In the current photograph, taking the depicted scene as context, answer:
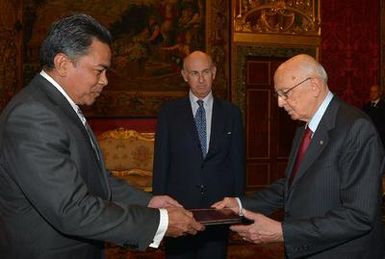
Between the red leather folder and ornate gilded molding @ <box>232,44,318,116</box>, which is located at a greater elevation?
ornate gilded molding @ <box>232,44,318,116</box>

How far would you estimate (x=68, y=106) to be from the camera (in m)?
2.29

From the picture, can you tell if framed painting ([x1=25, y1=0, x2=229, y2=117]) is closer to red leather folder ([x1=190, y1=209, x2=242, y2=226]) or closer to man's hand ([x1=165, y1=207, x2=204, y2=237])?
red leather folder ([x1=190, y1=209, x2=242, y2=226])

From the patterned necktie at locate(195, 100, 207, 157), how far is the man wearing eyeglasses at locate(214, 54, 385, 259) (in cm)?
139

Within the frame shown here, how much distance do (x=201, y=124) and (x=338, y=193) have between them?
72.5 inches

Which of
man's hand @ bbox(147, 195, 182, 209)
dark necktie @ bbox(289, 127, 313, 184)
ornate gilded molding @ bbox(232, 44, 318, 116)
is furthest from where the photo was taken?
ornate gilded molding @ bbox(232, 44, 318, 116)

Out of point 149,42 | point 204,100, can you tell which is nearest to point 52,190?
point 204,100

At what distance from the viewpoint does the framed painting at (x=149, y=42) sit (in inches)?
381

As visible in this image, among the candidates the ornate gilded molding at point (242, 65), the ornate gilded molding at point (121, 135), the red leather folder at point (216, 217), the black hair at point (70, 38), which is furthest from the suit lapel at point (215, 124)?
the ornate gilded molding at point (242, 65)

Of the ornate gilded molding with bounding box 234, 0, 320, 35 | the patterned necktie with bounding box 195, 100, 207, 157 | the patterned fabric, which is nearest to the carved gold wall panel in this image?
the ornate gilded molding with bounding box 234, 0, 320, 35

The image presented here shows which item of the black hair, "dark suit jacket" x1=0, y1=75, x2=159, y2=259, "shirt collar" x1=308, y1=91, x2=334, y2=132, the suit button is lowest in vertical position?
the suit button

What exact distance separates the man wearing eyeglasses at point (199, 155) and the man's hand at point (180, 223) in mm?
1430

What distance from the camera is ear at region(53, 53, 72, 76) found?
7.42 ft

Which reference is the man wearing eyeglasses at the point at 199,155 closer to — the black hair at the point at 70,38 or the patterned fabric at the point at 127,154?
the black hair at the point at 70,38

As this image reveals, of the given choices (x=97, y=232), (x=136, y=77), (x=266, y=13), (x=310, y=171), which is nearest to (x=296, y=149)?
(x=310, y=171)
